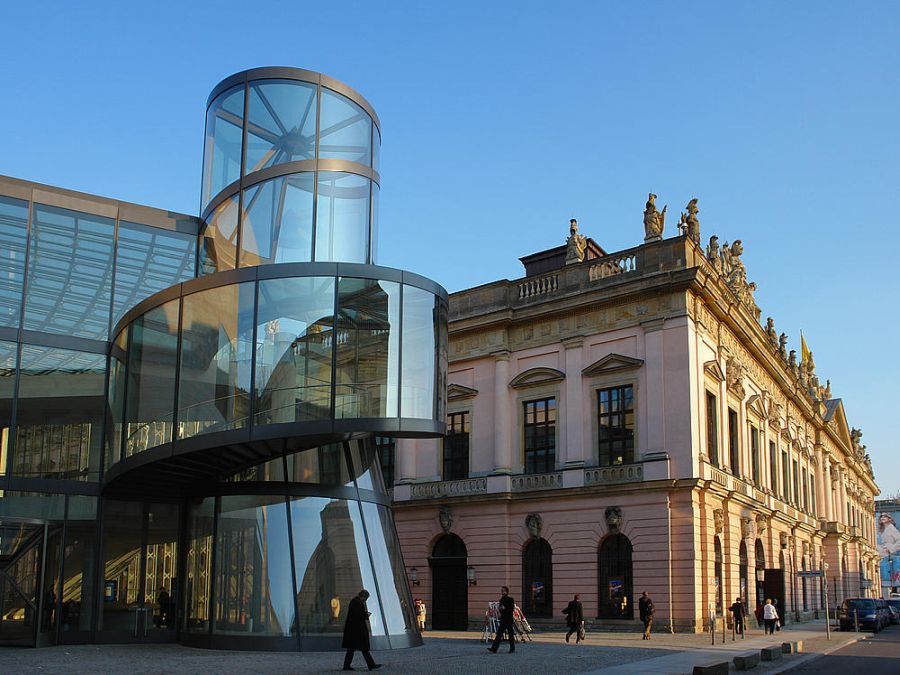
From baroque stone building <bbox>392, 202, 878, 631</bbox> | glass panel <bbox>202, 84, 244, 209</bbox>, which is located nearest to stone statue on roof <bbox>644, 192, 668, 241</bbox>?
baroque stone building <bbox>392, 202, 878, 631</bbox>

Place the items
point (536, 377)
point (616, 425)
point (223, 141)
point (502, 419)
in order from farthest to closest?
point (502, 419), point (536, 377), point (616, 425), point (223, 141)

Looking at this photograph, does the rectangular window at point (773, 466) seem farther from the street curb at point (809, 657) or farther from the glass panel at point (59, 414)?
the glass panel at point (59, 414)

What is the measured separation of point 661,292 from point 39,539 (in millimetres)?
22176

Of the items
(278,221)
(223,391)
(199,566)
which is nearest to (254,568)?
(199,566)

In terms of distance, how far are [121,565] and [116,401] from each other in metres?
4.12

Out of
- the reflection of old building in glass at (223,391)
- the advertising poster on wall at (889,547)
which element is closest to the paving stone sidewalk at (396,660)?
the reflection of old building in glass at (223,391)

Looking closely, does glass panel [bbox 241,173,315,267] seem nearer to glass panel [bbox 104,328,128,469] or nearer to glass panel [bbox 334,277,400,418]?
glass panel [bbox 334,277,400,418]

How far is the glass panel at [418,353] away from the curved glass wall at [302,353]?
0.02 metres

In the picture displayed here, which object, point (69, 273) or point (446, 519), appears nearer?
point (69, 273)

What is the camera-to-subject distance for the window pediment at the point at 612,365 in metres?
35.4

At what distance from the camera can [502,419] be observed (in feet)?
127

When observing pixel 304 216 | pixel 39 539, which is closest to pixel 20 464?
pixel 39 539

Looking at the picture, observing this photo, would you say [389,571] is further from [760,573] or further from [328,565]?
[760,573]

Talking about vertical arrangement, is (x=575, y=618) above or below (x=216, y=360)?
below
